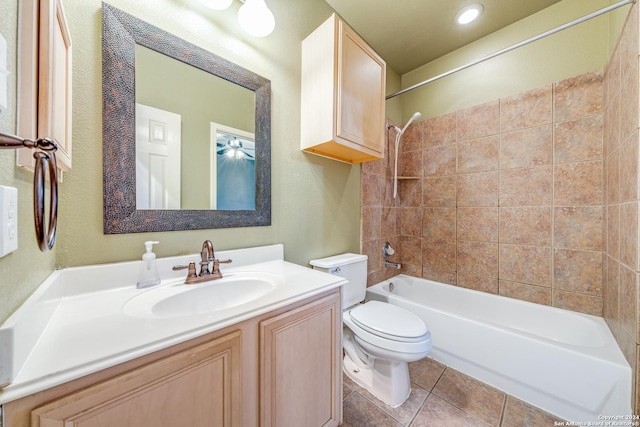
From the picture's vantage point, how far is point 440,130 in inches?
84.1

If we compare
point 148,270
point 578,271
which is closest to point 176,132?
point 148,270

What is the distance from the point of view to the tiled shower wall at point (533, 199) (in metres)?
1.12

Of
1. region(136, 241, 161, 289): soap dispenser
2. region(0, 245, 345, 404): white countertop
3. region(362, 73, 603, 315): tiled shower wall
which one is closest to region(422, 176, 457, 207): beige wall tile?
region(362, 73, 603, 315): tiled shower wall

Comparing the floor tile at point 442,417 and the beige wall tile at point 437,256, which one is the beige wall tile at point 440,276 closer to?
the beige wall tile at point 437,256

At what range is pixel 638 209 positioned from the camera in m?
0.95

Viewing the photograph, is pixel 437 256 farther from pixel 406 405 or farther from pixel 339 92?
pixel 339 92

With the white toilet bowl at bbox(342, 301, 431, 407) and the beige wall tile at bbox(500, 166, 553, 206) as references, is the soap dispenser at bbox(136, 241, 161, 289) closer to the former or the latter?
the white toilet bowl at bbox(342, 301, 431, 407)

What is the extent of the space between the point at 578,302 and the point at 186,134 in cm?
259

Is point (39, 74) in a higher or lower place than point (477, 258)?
higher

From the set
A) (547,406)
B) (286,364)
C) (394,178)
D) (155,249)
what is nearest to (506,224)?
(394,178)

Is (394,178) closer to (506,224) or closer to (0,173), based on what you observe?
(506,224)

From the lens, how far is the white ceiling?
5.22ft

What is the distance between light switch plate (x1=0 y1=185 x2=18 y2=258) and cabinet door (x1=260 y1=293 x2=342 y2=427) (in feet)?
1.94

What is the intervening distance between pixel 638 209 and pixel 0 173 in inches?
79.2
